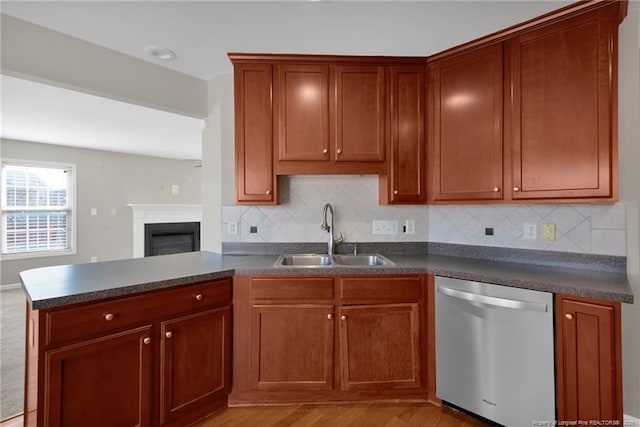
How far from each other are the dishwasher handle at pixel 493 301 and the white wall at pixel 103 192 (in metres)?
6.22

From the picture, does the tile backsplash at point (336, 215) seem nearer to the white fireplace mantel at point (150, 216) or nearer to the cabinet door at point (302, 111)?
the cabinet door at point (302, 111)

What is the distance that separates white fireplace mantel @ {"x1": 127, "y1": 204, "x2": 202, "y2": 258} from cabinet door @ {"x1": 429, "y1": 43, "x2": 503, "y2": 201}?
5.41 meters

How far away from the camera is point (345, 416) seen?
6.38ft

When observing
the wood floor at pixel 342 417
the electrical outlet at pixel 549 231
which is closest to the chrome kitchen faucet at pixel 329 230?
the wood floor at pixel 342 417

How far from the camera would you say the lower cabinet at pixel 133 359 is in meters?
1.37

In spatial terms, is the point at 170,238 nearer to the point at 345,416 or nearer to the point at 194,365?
the point at 194,365

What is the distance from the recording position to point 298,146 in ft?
7.55

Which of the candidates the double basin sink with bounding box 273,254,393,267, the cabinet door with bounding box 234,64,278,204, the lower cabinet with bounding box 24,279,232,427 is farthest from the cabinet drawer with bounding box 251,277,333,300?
the cabinet door with bounding box 234,64,278,204

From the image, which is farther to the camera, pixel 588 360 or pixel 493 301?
pixel 493 301

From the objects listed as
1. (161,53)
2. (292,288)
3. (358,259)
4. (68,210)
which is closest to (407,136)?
(358,259)

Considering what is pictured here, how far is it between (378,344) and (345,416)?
0.47 metres

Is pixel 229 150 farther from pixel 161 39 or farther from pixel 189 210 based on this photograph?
pixel 189 210

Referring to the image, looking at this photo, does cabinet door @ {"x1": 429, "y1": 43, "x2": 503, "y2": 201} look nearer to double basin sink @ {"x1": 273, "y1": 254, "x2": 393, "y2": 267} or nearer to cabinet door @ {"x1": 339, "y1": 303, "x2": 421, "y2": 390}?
double basin sink @ {"x1": 273, "y1": 254, "x2": 393, "y2": 267}

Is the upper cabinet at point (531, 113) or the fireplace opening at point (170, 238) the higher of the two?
the upper cabinet at point (531, 113)
